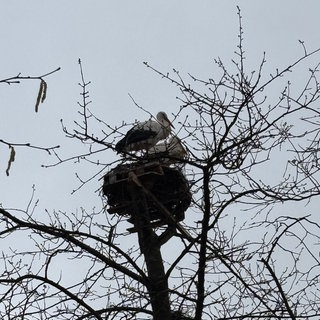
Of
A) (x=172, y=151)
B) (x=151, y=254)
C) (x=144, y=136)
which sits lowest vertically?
(x=151, y=254)

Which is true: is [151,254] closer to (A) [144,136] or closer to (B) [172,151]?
(B) [172,151]

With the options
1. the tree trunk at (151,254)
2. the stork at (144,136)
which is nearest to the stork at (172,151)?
the tree trunk at (151,254)

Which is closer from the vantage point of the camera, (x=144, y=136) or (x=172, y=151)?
(x=172, y=151)

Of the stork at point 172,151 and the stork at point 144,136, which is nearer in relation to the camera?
the stork at point 172,151

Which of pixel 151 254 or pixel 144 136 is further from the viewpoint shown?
pixel 144 136

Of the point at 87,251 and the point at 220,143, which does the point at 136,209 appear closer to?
the point at 87,251

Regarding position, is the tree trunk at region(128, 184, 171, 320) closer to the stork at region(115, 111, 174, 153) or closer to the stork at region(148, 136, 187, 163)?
the stork at region(148, 136, 187, 163)

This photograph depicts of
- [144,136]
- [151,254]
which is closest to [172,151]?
[151,254]

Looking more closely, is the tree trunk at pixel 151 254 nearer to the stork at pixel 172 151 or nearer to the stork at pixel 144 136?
the stork at pixel 172 151

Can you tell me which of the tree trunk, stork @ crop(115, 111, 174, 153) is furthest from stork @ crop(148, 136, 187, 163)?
stork @ crop(115, 111, 174, 153)

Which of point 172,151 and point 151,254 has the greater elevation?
point 172,151

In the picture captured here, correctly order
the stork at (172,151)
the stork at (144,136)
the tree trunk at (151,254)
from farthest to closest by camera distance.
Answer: the stork at (144,136), the tree trunk at (151,254), the stork at (172,151)

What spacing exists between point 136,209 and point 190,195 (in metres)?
0.53

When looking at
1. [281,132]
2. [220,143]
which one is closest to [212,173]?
[220,143]
